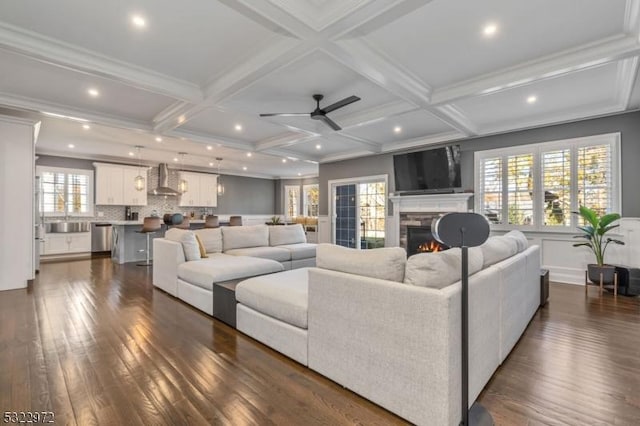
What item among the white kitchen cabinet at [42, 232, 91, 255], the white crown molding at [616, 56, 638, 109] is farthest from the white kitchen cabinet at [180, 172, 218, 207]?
the white crown molding at [616, 56, 638, 109]

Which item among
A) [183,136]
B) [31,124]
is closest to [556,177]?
[183,136]

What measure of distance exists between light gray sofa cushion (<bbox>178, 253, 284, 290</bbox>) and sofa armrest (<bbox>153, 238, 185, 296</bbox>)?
16cm

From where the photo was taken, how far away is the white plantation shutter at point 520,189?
5.33 metres

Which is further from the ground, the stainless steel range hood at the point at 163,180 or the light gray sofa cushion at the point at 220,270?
the stainless steel range hood at the point at 163,180

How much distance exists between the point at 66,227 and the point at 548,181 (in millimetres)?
10416

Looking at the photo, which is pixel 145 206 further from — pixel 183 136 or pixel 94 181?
pixel 183 136

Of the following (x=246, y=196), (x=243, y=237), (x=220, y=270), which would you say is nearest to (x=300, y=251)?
(x=243, y=237)

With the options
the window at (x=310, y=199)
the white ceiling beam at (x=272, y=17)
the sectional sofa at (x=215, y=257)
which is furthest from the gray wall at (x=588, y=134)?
the window at (x=310, y=199)

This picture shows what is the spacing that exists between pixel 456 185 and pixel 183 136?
210 inches

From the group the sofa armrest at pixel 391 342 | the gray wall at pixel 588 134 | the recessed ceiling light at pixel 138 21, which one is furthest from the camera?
the gray wall at pixel 588 134

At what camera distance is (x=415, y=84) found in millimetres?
3809

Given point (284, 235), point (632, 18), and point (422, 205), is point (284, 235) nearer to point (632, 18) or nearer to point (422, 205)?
point (422, 205)

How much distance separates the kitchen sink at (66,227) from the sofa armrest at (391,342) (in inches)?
326

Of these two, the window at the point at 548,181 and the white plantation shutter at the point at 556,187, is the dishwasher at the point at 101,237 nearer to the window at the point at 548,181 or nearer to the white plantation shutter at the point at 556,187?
the window at the point at 548,181
